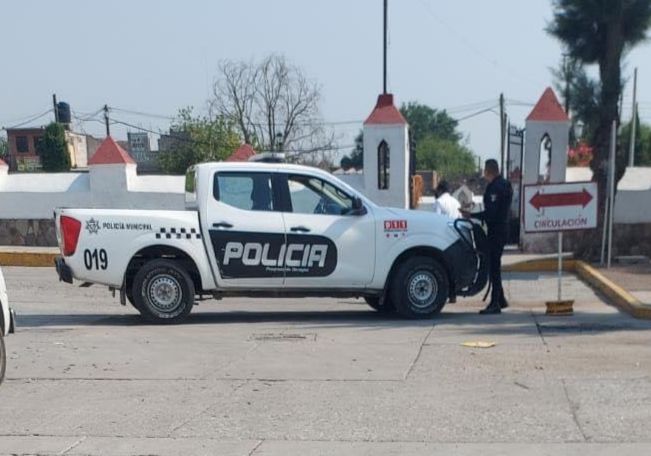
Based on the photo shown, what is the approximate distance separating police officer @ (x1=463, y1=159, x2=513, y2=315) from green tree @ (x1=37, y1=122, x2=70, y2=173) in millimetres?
31629

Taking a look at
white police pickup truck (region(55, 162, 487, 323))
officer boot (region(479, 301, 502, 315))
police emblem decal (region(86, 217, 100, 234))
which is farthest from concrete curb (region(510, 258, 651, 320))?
police emblem decal (region(86, 217, 100, 234))

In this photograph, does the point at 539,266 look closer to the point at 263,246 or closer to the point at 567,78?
the point at 567,78

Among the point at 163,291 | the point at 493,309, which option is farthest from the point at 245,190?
the point at 493,309

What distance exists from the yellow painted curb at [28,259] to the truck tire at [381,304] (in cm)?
1005

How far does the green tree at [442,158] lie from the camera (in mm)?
95250

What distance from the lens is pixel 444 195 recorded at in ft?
50.0

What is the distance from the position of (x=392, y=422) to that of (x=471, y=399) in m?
0.91

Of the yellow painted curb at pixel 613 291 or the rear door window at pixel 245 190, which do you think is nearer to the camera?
the rear door window at pixel 245 190

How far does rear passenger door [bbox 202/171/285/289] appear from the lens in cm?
1114

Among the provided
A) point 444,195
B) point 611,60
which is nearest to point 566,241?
point 611,60

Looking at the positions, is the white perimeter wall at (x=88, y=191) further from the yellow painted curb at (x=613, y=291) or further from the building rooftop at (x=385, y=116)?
the yellow painted curb at (x=613, y=291)

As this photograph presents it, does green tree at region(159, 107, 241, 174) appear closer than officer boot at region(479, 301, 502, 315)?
No

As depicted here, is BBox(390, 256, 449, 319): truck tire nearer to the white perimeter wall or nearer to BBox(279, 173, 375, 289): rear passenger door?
BBox(279, 173, 375, 289): rear passenger door

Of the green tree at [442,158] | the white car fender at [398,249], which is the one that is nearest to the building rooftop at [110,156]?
the white car fender at [398,249]
